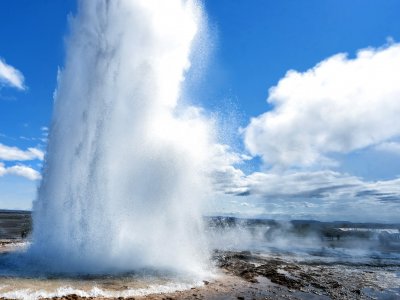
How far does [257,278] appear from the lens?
2120cm

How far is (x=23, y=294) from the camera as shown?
547 inches

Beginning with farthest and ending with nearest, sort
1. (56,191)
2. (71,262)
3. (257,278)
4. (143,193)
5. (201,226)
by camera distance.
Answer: (201,226) < (143,193) < (56,191) < (257,278) < (71,262)

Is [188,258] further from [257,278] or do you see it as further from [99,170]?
[99,170]

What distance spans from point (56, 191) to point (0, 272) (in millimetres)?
6296

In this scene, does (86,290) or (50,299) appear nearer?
(50,299)

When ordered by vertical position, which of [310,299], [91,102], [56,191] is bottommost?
[310,299]

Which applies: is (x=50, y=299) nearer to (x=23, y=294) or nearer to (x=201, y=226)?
(x=23, y=294)

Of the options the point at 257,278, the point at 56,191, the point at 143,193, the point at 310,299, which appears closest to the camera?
the point at 310,299

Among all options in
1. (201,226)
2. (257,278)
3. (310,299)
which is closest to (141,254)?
(201,226)

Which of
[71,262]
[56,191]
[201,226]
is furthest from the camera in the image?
[201,226]

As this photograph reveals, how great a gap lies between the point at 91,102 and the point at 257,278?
15954 millimetres

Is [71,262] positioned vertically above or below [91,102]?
below

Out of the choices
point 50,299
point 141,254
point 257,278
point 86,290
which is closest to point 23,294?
point 50,299


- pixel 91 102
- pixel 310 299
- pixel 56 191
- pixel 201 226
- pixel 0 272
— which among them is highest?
pixel 91 102
